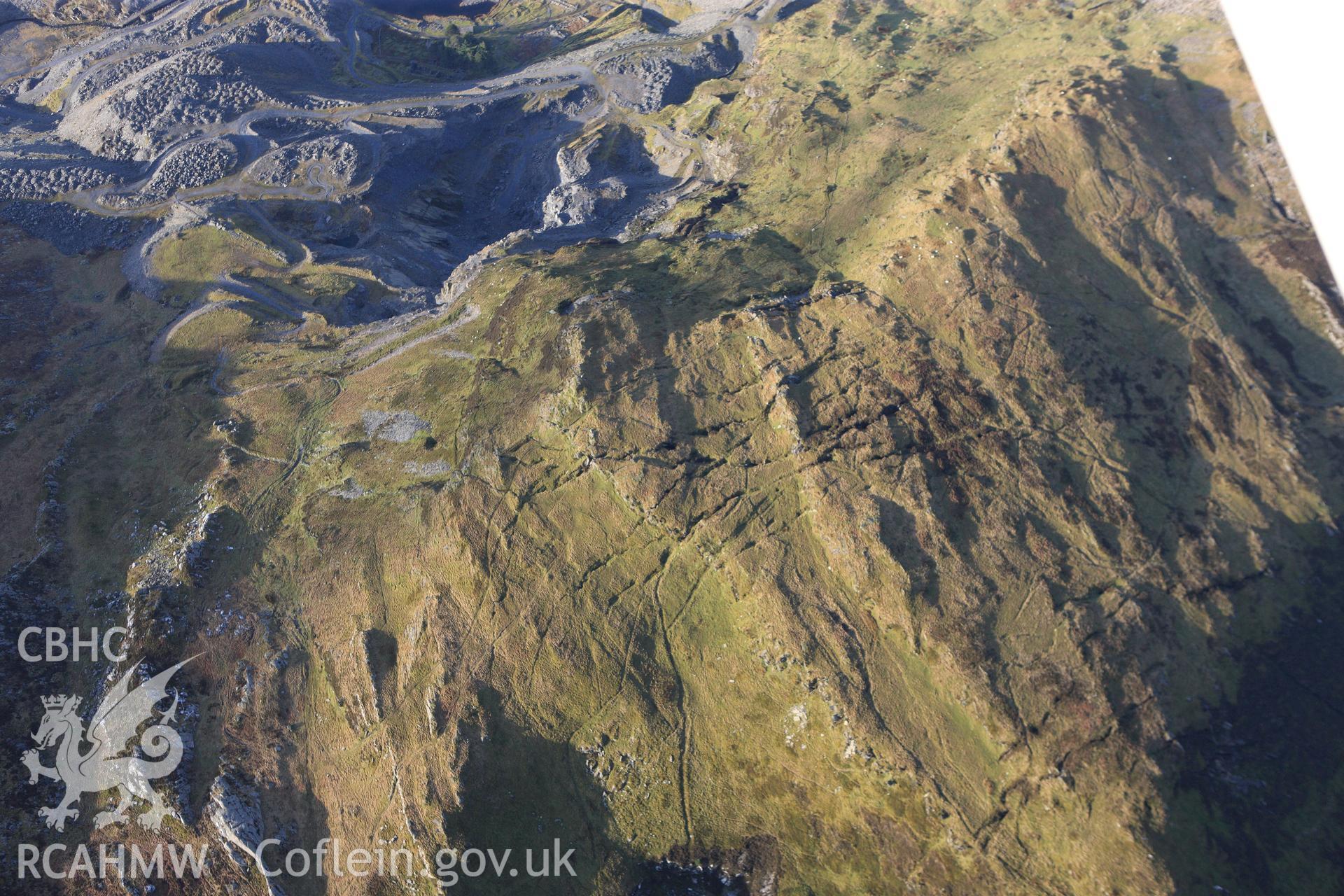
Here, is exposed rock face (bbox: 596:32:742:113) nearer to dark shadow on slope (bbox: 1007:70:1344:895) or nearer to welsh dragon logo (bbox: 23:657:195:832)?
dark shadow on slope (bbox: 1007:70:1344:895)

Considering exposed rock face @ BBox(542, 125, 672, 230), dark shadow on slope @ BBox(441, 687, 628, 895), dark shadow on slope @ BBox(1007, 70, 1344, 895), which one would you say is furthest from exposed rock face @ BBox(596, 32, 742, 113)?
dark shadow on slope @ BBox(441, 687, 628, 895)

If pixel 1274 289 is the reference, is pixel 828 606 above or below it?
below

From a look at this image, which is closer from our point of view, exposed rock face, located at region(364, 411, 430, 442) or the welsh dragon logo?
the welsh dragon logo

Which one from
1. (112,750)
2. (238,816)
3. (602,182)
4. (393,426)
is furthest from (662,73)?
(238,816)

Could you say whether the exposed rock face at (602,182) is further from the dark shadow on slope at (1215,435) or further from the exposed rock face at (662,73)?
the dark shadow on slope at (1215,435)

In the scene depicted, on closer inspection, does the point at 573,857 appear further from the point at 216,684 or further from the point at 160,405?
the point at 160,405

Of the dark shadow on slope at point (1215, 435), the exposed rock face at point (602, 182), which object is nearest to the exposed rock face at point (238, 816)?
the dark shadow on slope at point (1215, 435)

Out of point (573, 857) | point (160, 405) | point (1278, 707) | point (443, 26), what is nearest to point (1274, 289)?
point (1278, 707)

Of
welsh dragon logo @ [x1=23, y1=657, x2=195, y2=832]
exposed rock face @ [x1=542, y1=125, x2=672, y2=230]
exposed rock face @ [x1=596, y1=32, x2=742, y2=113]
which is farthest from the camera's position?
exposed rock face @ [x1=596, y1=32, x2=742, y2=113]
